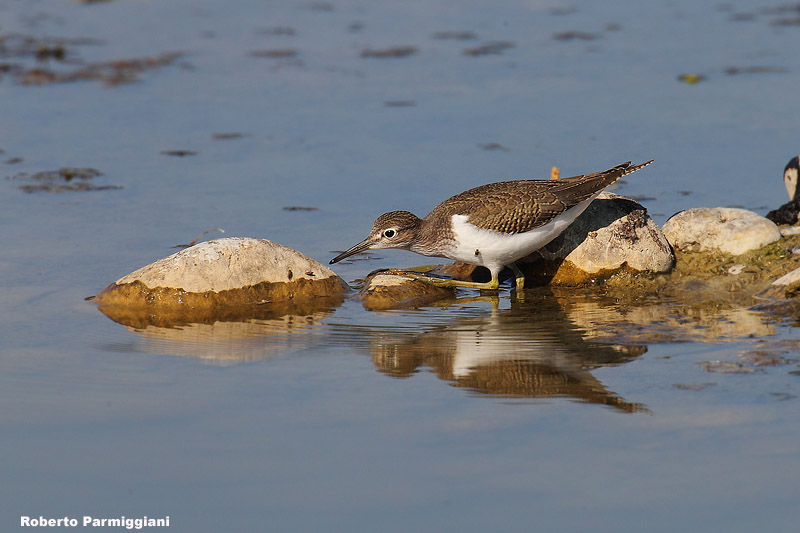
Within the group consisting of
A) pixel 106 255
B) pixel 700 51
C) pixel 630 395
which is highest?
pixel 700 51

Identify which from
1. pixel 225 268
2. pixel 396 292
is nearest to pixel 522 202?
pixel 396 292

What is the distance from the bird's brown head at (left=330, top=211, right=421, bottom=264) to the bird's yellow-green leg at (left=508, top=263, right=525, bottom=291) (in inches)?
41.6

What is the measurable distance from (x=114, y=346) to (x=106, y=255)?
2411 millimetres

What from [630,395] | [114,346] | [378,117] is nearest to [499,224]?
[630,395]

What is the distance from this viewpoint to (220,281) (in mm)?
9531

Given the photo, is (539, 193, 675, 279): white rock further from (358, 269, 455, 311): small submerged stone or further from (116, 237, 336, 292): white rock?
(116, 237, 336, 292): white rock

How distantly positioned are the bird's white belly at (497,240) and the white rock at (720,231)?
1.03m

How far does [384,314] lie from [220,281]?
4.93 ft

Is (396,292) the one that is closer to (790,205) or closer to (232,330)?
(232,330)

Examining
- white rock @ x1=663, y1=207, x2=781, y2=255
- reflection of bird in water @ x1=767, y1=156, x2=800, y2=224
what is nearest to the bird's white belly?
white rock @ x1=663, y1=207, x2=781, y2=255

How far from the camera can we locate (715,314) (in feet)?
29.4

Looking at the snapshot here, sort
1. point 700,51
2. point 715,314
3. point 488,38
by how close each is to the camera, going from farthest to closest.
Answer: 1. point 488,38
2. point 700,51
3. point 715,314

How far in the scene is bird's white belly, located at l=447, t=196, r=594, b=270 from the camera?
31.9 ft

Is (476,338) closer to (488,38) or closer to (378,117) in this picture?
(378,117)
